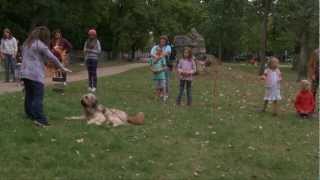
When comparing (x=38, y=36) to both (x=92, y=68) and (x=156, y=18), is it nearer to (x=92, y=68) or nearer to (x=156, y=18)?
(x=92, y=68)

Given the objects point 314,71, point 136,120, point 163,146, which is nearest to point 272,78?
point 314,71

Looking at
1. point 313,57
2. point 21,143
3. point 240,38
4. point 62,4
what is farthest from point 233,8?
point 240,38

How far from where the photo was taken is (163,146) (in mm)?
11047

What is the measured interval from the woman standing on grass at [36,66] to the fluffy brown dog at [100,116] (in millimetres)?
974

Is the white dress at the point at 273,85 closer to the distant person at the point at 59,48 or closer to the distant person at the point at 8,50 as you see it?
the distant person at the point at 59,48

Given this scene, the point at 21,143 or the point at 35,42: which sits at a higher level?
the point at 35,42

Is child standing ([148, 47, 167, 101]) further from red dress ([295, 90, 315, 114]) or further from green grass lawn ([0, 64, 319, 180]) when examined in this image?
red dress ([295, 90, 315, 114])

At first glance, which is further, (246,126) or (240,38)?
(240,38)

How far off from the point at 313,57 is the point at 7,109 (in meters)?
7.59

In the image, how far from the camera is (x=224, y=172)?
9539 millimetres

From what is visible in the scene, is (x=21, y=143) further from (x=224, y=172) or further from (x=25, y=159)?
(x=224, y=172)

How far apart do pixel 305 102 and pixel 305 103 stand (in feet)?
0.08

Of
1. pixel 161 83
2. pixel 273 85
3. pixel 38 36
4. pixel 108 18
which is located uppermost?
pixel 108 18

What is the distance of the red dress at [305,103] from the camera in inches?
621
